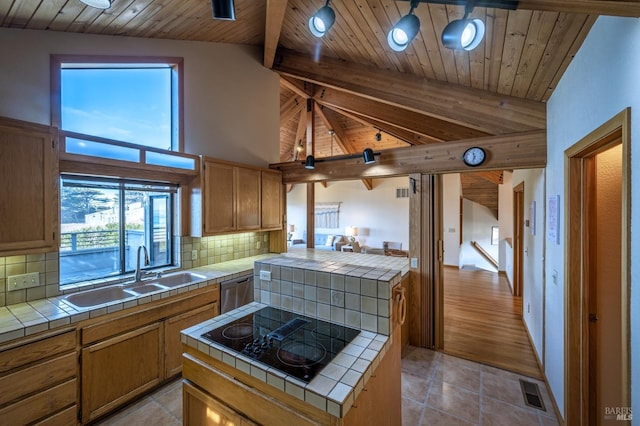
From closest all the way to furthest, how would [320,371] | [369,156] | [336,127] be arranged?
[320,371] → [369,156] → [336,127]

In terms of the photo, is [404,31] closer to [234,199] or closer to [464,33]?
[464,33]

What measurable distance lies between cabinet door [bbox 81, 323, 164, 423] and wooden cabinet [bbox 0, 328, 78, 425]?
8 centimetres

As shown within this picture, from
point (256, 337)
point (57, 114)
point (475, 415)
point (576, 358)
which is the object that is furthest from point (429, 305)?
point (57, 114)

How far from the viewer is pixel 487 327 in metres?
3.57

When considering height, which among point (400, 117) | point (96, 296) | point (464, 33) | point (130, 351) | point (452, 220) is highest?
point (400, 117)

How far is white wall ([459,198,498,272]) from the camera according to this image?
27.5ft

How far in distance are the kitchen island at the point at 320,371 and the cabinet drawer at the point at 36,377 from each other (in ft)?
3.37

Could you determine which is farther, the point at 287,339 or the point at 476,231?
the point at 476,231

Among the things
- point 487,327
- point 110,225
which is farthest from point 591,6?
point 487,327

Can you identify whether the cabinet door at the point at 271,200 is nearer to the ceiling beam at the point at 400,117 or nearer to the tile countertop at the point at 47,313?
the tile countertop at the point at 47,313

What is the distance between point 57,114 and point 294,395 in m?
2.90

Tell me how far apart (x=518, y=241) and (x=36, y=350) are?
5879 millimetres

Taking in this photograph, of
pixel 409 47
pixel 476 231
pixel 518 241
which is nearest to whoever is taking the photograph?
pixel 409 47

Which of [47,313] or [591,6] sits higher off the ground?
[591,6]
